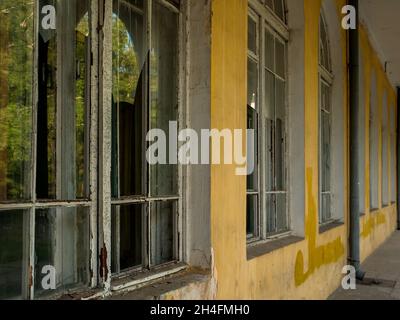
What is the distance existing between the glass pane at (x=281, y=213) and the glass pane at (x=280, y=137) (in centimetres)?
10

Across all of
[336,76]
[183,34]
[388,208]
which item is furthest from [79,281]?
[388,208]

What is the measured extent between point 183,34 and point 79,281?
165cm

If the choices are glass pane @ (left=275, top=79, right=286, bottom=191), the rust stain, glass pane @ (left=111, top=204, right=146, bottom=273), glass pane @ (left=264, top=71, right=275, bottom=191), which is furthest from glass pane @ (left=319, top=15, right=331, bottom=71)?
the rust stain

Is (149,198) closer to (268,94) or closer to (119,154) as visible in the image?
(119,154)

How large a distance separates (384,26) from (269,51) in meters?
5.69

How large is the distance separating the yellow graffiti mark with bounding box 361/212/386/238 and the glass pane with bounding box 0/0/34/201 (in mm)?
7700

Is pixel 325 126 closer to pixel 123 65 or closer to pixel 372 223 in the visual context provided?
pixel 372 223

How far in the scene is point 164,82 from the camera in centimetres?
307

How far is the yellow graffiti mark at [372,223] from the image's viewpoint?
9.08 m

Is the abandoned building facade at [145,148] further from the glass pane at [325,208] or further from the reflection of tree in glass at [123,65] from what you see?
the glass pane at [325,208]

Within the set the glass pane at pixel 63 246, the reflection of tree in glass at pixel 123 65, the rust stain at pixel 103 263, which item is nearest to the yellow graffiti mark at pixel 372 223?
the reflection of tree in glass at pixel 123 65

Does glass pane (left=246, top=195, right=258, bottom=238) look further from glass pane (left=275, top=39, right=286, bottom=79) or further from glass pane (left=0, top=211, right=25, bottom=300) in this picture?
glass pane (left=0, top=211, right=25, bottom=300)

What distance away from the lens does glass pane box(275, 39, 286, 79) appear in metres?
5.01

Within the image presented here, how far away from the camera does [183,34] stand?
314 centimetres
